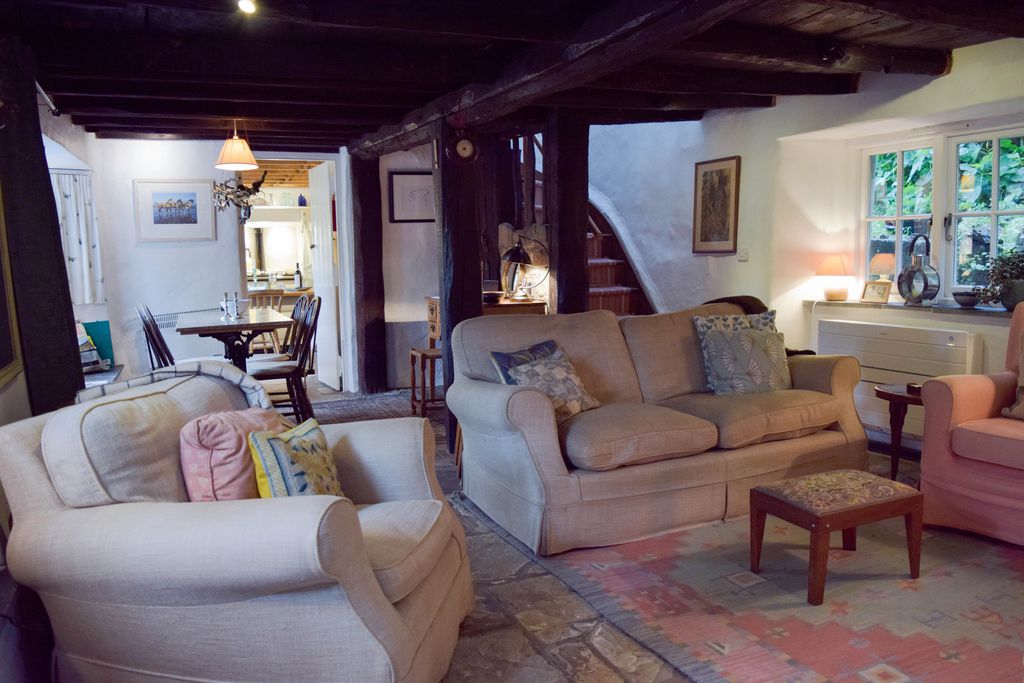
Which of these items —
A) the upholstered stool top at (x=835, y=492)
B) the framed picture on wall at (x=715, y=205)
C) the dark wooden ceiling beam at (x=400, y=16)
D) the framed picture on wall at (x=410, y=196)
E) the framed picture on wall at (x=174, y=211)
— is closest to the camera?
the upholstered stool top at (x=835, y=492)

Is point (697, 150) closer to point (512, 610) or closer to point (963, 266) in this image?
point (963, 266)

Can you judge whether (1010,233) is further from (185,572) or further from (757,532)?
(185,572)

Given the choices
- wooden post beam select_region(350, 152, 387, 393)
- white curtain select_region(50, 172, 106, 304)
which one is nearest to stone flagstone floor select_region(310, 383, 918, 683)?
wooden post beam select_region(350, 152, 387, 393)

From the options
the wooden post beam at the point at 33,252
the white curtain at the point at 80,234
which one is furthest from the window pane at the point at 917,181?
the white curtain at the point at 80,234

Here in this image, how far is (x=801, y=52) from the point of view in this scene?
13.0 feet

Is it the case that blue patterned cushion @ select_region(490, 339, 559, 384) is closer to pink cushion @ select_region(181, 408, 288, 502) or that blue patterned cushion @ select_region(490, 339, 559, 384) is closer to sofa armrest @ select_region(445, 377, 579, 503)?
sofa armrest @ select_region(445, 377, 579, 503)

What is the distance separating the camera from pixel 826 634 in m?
2.55

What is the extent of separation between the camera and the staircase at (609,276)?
701 centimetres

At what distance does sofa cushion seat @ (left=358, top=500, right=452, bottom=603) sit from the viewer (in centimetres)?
→ 199

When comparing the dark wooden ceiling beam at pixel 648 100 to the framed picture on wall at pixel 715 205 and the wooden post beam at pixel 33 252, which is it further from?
the wooden post beam at pixel 33 252

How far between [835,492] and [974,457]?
87cm

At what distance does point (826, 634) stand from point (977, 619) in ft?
1.78

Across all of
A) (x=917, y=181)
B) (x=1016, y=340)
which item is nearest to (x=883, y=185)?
(x=917, y=181)

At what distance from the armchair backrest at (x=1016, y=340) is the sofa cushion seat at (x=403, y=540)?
2.84 meters
